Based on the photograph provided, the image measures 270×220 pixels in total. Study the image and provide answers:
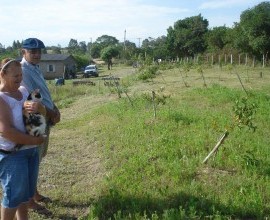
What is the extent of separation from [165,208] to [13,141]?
2003 millimetres

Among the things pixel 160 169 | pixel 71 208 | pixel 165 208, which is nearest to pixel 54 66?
pixel 160 169

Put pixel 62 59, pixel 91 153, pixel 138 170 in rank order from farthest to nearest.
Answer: pixel 62 59 < pixel 91 153 < pixel 138 170

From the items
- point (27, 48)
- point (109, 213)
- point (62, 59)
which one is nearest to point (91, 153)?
point (109, 213)

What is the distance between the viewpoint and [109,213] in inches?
179

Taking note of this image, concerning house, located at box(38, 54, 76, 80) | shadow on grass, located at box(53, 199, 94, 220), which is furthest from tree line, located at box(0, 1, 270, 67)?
shadow on grass, located at box(53, 199, 94, 220)

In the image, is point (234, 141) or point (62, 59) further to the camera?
point (62, 59)

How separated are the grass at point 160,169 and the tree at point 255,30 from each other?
24.7m

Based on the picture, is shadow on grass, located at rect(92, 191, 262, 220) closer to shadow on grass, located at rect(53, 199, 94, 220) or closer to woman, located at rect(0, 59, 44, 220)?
shadow on grass, located at rect(53, 199, 94, 220)

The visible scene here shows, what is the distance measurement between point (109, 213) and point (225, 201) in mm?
1338

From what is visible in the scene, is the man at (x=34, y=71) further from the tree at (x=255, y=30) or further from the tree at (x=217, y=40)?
the tree at (x=217, y=40)

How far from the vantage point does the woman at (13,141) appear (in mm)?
3324

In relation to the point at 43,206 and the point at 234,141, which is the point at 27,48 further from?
the point at 234,141

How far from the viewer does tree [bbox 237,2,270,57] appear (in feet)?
109

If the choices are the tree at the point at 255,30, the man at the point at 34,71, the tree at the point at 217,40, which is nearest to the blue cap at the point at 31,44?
the man at the point at 34,71
